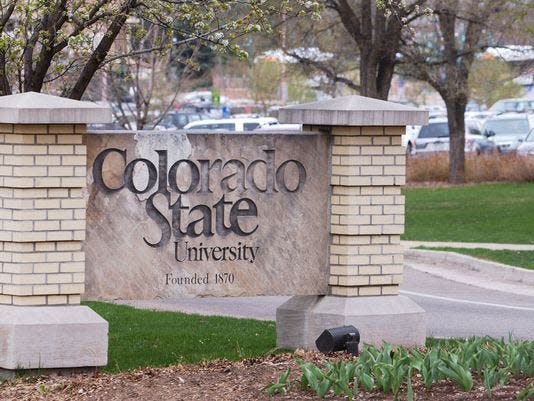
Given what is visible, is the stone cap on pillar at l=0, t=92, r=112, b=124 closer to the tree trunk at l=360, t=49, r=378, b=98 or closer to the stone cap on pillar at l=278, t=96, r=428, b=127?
the stone cap on pillar at l=278, t=96, r=428, b=127

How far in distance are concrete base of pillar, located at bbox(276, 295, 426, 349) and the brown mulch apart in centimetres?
55

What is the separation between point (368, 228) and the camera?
9000mm

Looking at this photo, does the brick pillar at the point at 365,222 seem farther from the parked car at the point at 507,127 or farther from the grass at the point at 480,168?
the parked car at the point at 507,127

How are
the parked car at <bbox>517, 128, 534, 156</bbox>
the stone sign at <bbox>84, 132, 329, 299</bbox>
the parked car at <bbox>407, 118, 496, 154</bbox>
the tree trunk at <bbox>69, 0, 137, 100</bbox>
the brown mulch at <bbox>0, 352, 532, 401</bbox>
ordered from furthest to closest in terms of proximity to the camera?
the parked car at <bbox>407, 118, 496, 154</bbox> → the parked car at <bbox>517, 128, 534, 156</bbox> → the tree trunk at <bbox>69, 0, 137, 100</bbox> → the stone sign at <bbox>84, 132, 329, 299</bbox> → the brown mulch at <bbox>0, 352, 532, 401</bbox>

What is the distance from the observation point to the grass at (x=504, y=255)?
15.9m

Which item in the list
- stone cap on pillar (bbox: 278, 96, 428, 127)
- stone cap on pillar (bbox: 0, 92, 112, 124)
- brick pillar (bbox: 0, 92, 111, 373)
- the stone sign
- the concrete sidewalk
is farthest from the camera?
the concrete sidewalk

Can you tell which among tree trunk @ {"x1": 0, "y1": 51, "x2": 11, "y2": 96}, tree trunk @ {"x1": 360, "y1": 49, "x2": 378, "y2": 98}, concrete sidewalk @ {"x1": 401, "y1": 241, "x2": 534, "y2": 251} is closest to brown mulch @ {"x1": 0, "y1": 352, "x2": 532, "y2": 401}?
tree trunk @ {"x1": 0, "y1": 51, "x2": 11, "y2": 96}

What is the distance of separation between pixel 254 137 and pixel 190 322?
3.02 m

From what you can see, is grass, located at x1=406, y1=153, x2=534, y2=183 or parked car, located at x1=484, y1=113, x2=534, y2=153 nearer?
grass, located at x1=406, y1=153, x2=534, y2=183

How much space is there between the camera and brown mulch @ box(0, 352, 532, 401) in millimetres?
6703

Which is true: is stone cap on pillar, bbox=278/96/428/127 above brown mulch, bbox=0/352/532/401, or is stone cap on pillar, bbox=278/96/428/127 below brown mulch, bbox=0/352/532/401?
above

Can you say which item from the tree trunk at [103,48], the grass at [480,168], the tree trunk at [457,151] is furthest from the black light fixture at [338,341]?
the tree trunk at [457,151]

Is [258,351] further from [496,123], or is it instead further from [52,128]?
[496,123]

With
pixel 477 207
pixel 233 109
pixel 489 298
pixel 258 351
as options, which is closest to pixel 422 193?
pixel 477 207
